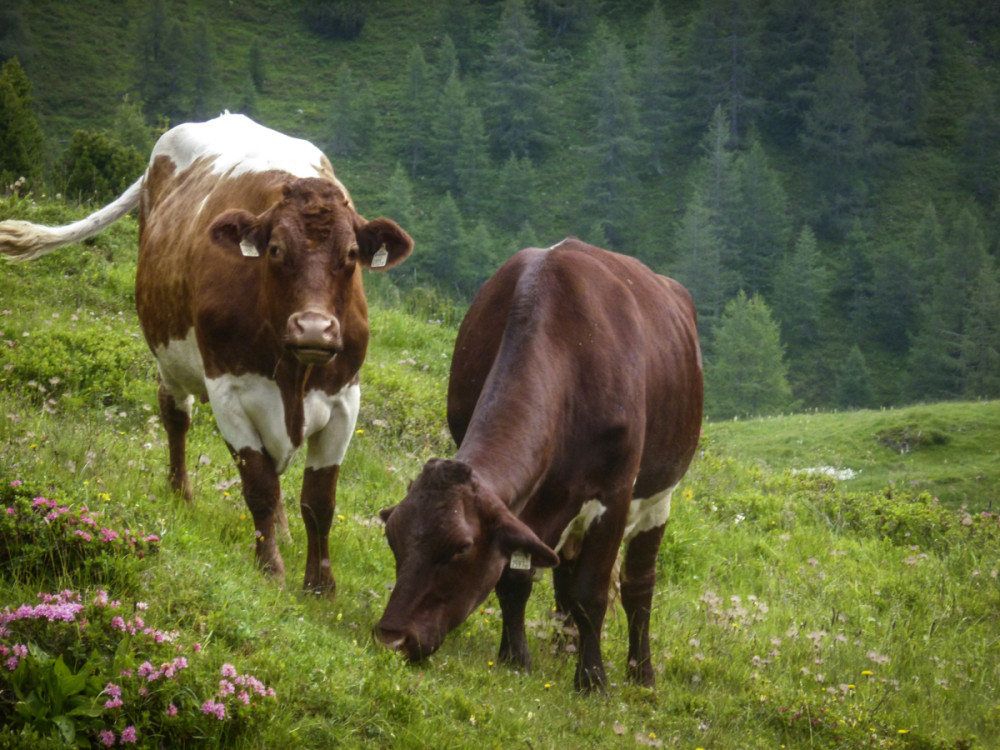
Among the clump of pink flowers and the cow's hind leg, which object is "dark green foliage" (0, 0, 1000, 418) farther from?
the clump of pink flowers

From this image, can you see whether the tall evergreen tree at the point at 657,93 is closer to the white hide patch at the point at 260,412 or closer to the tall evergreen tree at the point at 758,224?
the tall evergreen tree at the point at 758,224

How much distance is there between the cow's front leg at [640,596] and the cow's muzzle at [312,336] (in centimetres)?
237

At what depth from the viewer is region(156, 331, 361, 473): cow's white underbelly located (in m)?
5.48

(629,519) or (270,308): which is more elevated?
(270,308)

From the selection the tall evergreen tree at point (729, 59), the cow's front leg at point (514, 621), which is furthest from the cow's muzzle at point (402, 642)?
the tall evergreen tree at point (729, 59)

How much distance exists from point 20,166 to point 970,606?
23.5 m

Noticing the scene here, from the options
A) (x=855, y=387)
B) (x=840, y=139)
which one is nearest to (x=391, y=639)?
(x=855, y=387)

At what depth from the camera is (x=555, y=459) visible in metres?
4.94

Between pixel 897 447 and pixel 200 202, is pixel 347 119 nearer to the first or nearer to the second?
pixel 897 447

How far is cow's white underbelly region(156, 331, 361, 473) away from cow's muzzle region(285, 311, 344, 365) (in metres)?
0.69

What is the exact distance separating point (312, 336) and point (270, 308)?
56 cm

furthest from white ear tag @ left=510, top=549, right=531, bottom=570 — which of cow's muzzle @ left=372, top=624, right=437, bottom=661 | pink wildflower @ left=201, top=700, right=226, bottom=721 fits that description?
pink wildflower @ left=201, top=700, right=226, bottom=721

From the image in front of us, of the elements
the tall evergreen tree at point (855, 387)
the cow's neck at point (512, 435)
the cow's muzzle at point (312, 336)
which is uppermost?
the cow's muzzle at point (312, 336)

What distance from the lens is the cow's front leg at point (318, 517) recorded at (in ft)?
19.3
